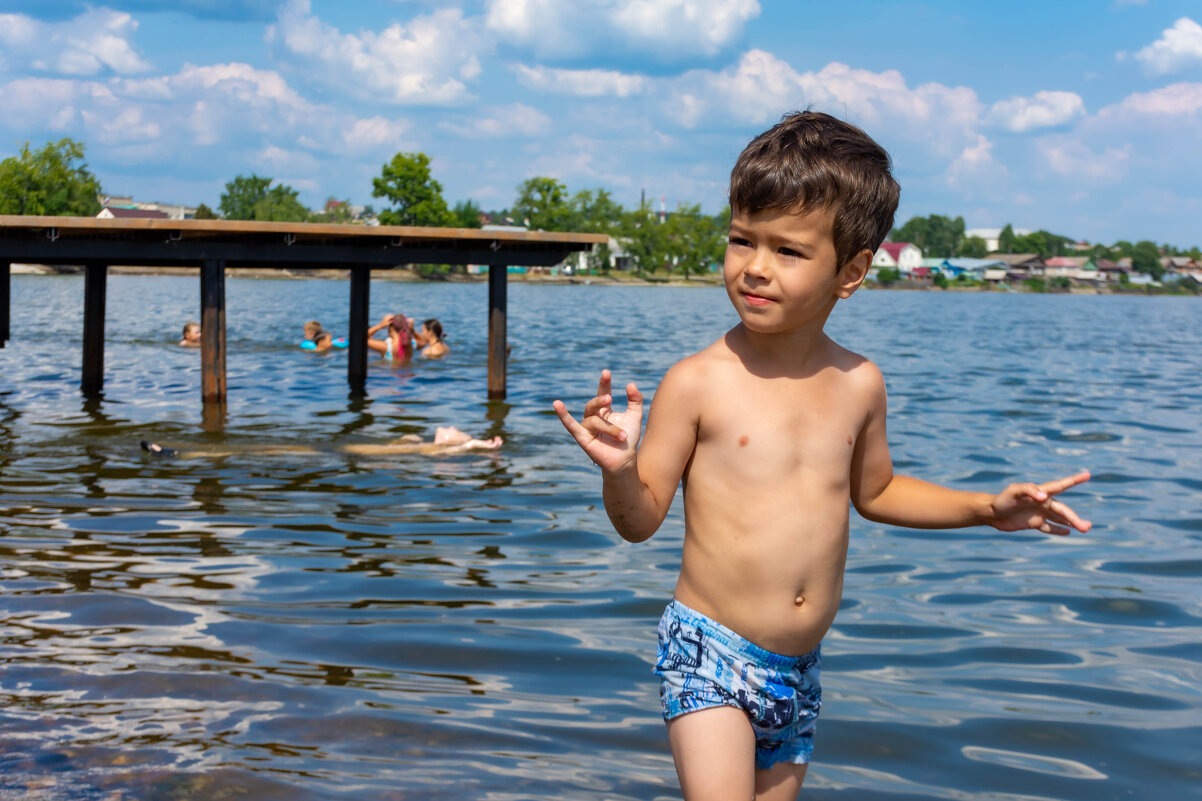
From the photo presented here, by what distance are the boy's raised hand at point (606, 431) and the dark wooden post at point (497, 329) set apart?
34.0 feet

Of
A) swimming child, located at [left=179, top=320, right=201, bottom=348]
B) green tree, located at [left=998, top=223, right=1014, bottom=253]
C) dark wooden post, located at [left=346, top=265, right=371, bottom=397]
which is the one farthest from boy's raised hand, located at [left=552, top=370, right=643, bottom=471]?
green tree, located at [left=998, top=223, right=1014, bottom=253]

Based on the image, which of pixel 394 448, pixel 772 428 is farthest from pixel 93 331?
pixel 772 428

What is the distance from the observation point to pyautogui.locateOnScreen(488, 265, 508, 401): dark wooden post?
13.0 meters

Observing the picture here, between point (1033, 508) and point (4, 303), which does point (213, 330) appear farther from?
point (1033, 508)

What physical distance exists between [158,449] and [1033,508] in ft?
26.8

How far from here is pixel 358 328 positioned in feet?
48.0

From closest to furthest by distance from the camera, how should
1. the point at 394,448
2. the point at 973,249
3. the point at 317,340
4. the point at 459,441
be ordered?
the point at 394,448, the point at 459,441, the point at 317,340, the point at 973,249

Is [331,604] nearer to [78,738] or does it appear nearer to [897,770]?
[78,738]

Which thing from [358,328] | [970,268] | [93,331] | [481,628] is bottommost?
[481,628]

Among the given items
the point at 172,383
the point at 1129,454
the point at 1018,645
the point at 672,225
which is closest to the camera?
the point at 1018,645

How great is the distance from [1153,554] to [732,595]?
5799mm

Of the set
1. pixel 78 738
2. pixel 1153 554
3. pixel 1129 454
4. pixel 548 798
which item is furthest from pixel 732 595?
pixel 1129 454

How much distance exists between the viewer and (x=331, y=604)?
5621mm

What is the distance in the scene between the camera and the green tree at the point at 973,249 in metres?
182
